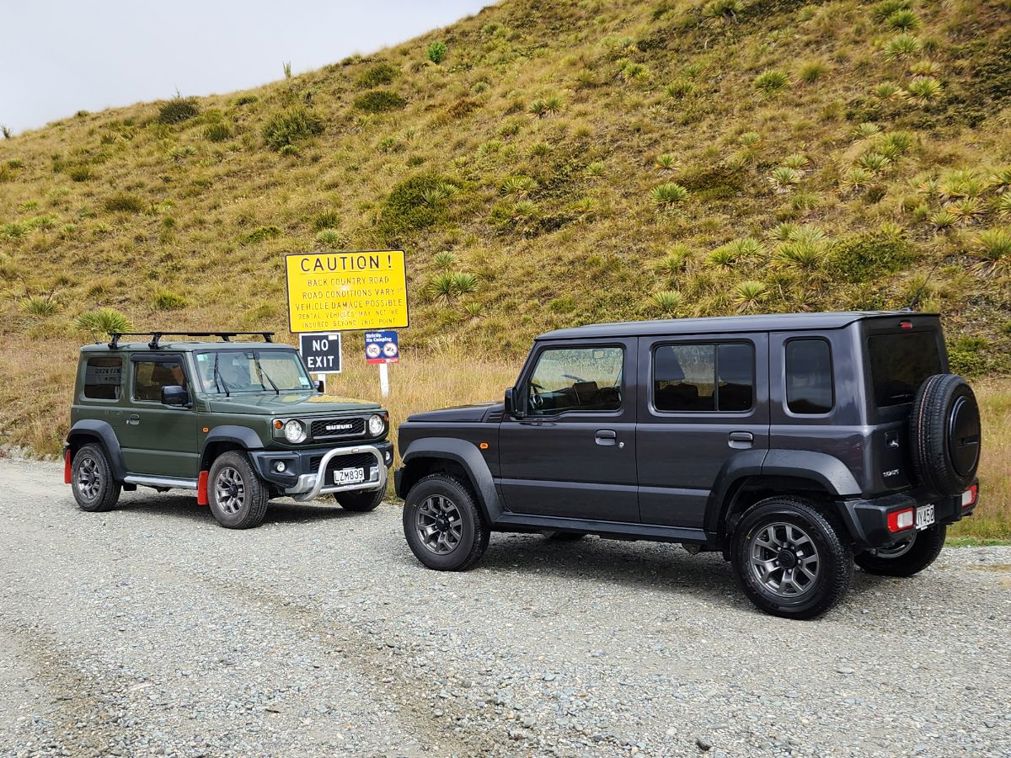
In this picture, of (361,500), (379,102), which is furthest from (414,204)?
(361,500)

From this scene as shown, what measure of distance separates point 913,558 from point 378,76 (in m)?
42.8

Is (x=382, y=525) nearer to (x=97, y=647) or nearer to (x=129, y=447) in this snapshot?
(x=129, y=447)

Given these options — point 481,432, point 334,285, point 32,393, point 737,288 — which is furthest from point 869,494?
point 32,393

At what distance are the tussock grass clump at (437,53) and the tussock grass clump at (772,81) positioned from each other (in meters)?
18.3

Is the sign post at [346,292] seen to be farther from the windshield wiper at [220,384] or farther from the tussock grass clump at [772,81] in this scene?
the tussock grass clump at [772,81]

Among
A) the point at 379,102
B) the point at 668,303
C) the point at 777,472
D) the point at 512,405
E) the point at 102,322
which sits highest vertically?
the point at 379,102

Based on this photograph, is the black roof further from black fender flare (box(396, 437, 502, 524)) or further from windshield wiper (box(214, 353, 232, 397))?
windshield wiper (box(214, 353, 232, 397))

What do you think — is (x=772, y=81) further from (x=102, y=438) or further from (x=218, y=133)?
(x=102, y=438)

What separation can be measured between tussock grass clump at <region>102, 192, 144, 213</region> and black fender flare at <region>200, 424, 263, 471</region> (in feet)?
110

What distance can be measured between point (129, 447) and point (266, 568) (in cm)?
396

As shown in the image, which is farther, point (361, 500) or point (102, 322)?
point (102, 322)

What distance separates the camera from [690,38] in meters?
37.2

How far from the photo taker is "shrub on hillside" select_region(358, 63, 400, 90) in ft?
148

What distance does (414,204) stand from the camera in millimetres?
33281
